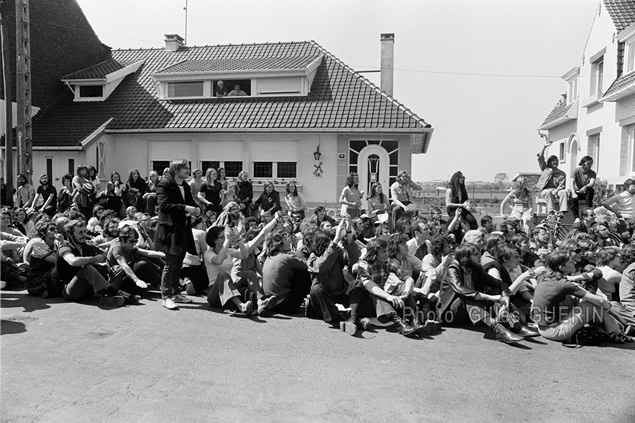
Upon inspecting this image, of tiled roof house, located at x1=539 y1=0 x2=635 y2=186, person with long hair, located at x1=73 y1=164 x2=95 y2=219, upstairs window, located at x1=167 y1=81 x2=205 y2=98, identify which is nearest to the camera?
person with long hair, located at x1=73 y1=164 x2=95 y2=219

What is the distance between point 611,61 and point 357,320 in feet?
51.6

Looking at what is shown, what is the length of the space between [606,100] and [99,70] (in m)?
20.1

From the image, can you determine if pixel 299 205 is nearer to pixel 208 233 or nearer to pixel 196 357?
pixel 208 233

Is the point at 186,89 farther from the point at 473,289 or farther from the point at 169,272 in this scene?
the point at 473,289

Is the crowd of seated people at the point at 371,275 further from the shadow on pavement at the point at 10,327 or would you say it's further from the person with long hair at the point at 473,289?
the shadow on pavement at the point at 10,327

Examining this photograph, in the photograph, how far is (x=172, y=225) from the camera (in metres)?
7.02

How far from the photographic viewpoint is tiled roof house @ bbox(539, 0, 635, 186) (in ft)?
50.8

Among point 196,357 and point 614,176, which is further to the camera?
point 614,176

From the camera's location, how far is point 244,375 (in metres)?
4.66

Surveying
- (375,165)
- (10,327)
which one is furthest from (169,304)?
(375,165)

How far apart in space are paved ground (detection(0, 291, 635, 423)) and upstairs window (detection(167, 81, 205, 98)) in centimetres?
1601

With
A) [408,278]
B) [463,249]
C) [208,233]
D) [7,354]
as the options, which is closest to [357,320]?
[408,278]

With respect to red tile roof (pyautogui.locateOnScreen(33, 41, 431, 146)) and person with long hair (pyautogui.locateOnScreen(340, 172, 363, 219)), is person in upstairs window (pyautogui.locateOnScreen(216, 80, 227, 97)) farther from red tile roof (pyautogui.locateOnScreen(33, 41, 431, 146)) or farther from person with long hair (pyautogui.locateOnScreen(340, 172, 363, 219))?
person with long hair (pyautogui.locateOnScreen(340, 172, 363, 219))

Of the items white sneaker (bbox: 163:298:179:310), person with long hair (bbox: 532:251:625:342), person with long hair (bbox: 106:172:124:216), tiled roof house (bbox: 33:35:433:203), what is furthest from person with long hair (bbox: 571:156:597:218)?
person with long hair (bbox: 106:172:124:216)
